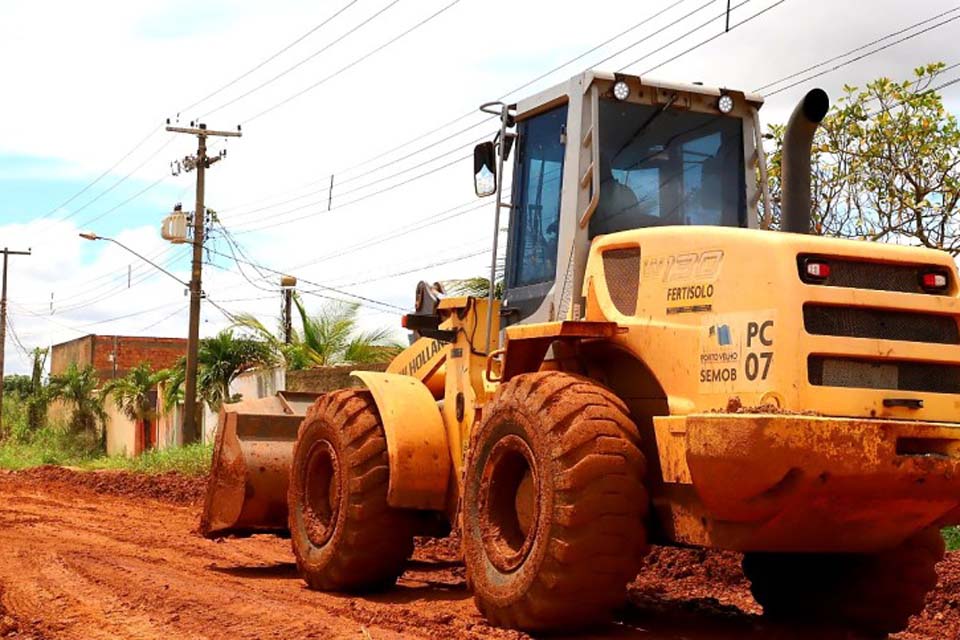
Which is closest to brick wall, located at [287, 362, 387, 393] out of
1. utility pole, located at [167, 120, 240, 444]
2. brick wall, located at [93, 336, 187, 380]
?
utility pole, located at [167, 120, 240, 444]

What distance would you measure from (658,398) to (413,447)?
226cm

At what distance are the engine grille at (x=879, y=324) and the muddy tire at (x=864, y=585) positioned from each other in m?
1.29

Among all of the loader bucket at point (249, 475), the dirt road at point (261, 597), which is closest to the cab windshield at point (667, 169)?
the dirt road at point (261, 597)

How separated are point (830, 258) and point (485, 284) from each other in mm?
10712

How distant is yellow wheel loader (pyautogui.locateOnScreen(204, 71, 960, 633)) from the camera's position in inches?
247

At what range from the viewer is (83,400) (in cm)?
4234

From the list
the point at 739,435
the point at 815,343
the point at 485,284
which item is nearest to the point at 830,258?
the point at 815,343

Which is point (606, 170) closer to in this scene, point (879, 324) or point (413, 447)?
point (879, 324)

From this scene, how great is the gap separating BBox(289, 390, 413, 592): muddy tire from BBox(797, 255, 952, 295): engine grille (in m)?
3.62

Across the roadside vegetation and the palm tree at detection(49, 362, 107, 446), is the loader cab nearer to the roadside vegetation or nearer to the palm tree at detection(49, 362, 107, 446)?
the roadside vegetation

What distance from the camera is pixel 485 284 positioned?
17.1 metres

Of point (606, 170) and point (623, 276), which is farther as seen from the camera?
point (606, 170)

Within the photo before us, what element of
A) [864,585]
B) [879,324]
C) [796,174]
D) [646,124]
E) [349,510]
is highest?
[646,124]

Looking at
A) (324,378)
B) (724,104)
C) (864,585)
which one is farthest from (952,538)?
(324,378)
